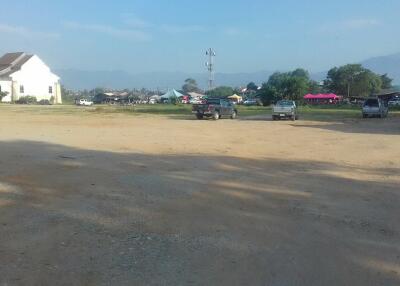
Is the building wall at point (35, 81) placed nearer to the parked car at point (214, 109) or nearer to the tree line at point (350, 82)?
the tree line at point (350, 82)

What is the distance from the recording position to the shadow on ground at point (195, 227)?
18.5 feet

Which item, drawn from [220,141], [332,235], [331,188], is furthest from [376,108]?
[332,235]

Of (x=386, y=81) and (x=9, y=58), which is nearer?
(x=9, y=58)

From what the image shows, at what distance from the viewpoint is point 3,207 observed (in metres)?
8.24

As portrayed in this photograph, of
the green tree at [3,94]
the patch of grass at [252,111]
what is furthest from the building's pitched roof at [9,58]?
the patch of grass at [252,111]

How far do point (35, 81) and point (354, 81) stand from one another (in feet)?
244

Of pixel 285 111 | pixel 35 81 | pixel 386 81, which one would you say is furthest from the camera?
pixel 386 81

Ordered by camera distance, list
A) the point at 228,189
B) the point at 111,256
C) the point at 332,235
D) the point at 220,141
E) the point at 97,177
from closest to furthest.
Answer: the point at 111,256 < the point at 332,235 < the point at 228,189 < the point at 97,177 < the point at 220,141

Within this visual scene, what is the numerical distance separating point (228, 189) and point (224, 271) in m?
4.33

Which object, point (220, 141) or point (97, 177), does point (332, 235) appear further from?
point (220, 141)

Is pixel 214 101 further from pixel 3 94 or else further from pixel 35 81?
pixel 35 81

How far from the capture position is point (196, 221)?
7.58 m

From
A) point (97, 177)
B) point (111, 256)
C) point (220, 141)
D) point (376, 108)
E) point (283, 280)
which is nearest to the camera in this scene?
point (283, 280)

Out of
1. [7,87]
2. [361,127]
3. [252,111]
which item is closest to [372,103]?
[361,127]
